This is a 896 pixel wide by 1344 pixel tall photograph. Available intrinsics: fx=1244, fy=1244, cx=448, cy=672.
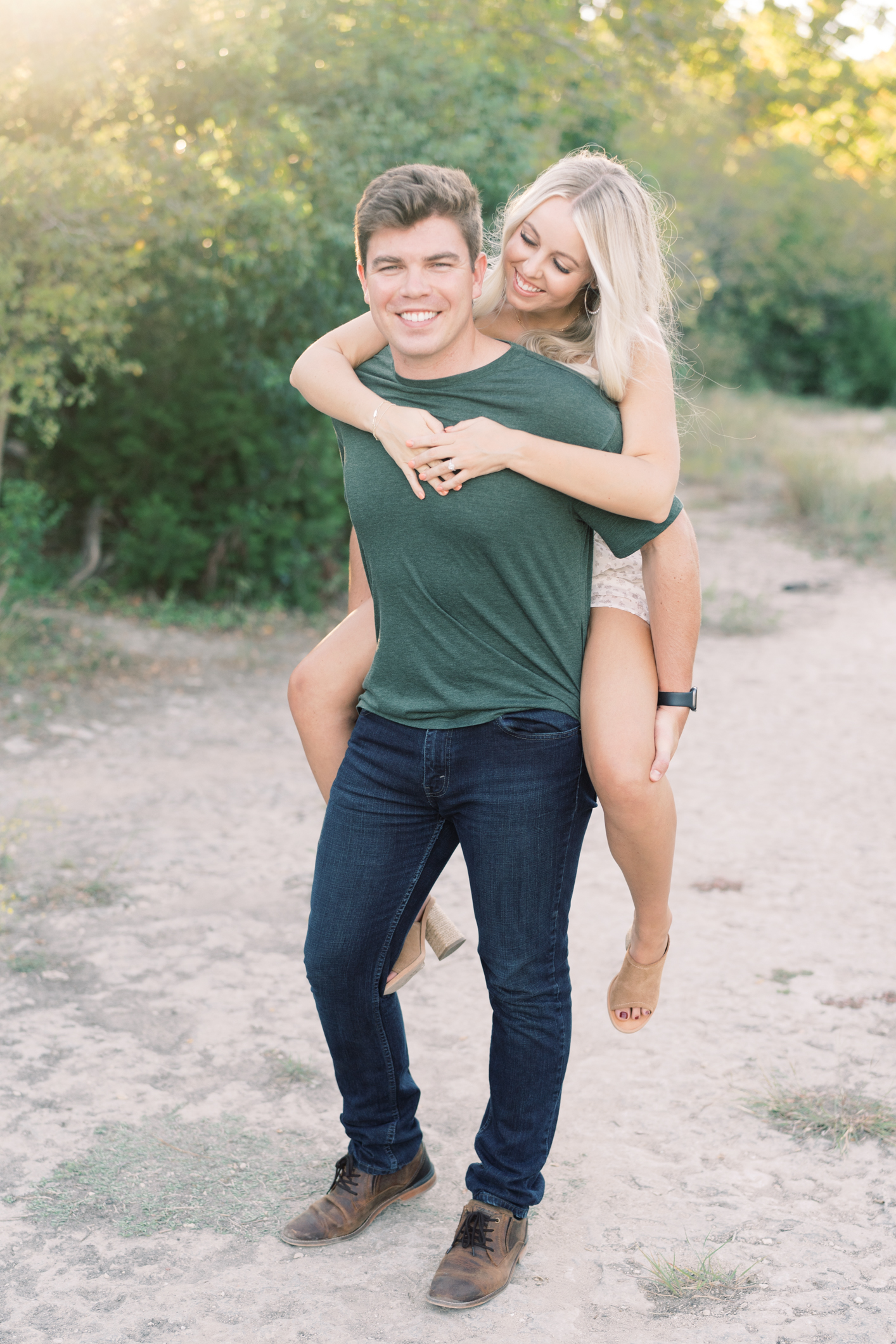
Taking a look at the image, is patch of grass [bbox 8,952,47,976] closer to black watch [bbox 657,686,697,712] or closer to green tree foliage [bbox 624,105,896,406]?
black watch [bbox 657,686,697,712]

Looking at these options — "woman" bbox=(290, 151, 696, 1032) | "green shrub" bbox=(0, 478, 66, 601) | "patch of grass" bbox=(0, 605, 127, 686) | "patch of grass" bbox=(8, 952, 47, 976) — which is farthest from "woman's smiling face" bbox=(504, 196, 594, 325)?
"green shrub" bbox=(0, 478, 66, 601)

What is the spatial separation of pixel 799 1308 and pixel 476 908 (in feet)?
3.41

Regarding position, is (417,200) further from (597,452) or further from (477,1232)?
(477,1232)

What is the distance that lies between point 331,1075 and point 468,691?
163cm

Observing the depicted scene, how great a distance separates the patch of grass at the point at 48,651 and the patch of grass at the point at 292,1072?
4020 millimetres

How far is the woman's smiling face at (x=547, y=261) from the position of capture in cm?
237

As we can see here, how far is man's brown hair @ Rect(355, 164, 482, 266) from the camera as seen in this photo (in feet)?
7.27

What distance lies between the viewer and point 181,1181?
289cm

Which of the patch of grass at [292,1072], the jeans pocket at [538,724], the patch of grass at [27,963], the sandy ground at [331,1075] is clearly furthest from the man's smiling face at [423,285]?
the patch of grass at [27,963]

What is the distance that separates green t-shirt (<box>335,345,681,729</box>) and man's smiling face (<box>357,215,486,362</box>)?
0.10m

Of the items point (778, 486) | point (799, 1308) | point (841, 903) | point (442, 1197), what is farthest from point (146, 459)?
point (778, 486)

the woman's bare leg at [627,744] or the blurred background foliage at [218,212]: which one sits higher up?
the blurred background foliage at [218,212]

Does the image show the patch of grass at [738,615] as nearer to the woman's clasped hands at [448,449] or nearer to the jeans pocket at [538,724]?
the jeans pocket at [538,724]

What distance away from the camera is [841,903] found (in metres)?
4.73
